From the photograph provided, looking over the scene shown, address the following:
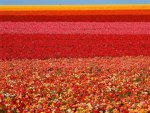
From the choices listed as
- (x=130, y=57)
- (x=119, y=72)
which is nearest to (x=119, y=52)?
(x=130, y=57)

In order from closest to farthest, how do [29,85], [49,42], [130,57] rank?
[29,85] → [130,57] → [49,42]

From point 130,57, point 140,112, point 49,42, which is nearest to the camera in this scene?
point 140,112

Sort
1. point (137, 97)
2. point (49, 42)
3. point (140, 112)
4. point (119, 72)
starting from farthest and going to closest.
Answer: point (49, 42) → point (119, 72) → point (137, 97) → point (140, 112)

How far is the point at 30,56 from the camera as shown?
19250 mm

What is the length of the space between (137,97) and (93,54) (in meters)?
10.8

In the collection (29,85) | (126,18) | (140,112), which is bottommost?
(126,18)

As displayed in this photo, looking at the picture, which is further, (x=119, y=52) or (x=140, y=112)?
(x=119, y=52)

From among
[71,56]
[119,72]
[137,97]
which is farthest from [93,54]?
[137,97]

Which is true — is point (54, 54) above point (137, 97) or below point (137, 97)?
below

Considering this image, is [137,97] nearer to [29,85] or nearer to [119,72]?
[29,85]

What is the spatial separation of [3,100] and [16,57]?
1091 cm

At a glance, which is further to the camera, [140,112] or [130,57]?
[130,57]

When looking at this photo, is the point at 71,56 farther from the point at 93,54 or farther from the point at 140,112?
the point at 140,112

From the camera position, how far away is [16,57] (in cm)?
1922
